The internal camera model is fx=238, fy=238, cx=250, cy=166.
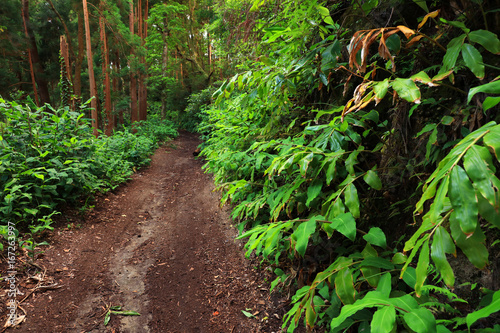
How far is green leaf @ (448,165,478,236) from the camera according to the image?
684 millimetres

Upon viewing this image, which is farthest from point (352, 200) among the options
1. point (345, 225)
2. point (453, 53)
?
point (453, 53)

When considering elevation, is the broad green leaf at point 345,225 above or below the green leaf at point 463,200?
below

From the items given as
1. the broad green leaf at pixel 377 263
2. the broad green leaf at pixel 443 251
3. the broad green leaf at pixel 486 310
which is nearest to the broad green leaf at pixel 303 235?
the broad green leaf at pixel 377 263

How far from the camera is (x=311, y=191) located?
187cm

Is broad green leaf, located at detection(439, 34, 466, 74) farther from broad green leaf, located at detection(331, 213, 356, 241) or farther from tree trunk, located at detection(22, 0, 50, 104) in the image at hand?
tree trunk, located at detection(22, 0, 50, 104)

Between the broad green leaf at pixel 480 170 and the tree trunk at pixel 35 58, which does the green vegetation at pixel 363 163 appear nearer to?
the broad green leaf at pixel 480 170

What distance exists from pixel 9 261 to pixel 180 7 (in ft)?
60.2

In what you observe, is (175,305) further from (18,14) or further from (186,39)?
(186,39)

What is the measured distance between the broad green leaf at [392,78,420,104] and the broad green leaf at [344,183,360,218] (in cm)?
61

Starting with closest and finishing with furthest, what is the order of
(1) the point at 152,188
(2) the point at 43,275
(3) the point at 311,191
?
(3) the point at 311,191 → (2) the point at 43,275 → (1) the point at 152,188

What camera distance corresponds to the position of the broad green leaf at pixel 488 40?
107 centimetres

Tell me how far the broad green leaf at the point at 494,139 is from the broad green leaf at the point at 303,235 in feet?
2.82

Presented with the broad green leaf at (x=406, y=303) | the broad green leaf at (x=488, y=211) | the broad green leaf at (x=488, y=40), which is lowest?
the broad green leaf at (x=406, y=303)

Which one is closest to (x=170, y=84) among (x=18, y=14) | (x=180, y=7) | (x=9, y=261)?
(x=180, y=7)
